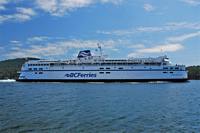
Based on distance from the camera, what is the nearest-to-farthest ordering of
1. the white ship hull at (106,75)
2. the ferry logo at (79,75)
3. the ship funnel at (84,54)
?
the white ship hull at (106,75), the ferry logo at (79,75), the ship funnel at (84,54)

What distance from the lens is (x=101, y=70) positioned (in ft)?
376

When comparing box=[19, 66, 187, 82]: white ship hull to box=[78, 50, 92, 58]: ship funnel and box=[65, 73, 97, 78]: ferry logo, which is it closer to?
box=[65, 73, 97, 78]: ferry logo

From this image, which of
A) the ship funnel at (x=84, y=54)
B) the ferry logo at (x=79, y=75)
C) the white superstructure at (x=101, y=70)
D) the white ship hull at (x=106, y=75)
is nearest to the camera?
the white ship hull at (x=106, y=75)

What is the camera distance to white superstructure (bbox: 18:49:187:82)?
359 ft

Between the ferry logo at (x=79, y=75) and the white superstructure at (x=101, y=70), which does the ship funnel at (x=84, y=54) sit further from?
the ferry logo at (x=79, y=75)

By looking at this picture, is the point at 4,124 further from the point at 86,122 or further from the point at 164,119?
the point at 164,119

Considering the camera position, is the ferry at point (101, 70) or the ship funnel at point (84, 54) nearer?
the ferry at point (101, 70)

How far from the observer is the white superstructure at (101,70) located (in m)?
110

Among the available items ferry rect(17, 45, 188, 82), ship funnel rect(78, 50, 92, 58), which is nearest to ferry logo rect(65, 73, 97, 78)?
ferry rect(17, 45, 188, 82)

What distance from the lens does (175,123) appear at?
23.8 meters

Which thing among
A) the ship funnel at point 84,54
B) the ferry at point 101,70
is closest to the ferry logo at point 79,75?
the ferry at point 101,70

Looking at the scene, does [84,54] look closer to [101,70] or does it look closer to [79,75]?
[79,75]

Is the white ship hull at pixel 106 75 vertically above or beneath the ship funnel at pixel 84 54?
beneath

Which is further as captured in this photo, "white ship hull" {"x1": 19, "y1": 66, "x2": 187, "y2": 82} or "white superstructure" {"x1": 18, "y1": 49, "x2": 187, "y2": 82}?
"white superstructure" {"x1": 18, "y1": 49, "x2": 187, "y2": 82}
